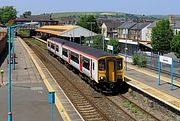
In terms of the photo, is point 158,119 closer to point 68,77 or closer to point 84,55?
point 84,55

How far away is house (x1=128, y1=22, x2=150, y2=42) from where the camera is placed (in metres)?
104

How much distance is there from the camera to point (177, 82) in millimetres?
25891

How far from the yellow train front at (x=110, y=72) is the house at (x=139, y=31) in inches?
3082

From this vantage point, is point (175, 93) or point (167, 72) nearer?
point (175, 93)

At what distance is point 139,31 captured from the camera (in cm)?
10550

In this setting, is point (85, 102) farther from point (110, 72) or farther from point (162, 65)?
point (162, 65)

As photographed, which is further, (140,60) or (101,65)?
(140,60)

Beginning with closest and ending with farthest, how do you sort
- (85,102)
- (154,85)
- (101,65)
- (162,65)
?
(85,102)
(101,65)
(154,85)
(162,65)

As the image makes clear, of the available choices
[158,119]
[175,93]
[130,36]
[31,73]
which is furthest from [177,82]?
[130,36]

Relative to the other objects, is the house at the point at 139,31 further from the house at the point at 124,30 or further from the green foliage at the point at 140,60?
the green foliage at the point at 140,60

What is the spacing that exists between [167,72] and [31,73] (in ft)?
40.4

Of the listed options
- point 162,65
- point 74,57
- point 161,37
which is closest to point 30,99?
point 74,57

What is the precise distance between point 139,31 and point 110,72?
8258 cm

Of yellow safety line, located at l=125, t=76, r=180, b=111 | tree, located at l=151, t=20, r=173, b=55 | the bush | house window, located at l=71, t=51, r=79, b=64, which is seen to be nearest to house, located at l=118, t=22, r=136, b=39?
tree, located at l=151, t=20, r=173, b=55
